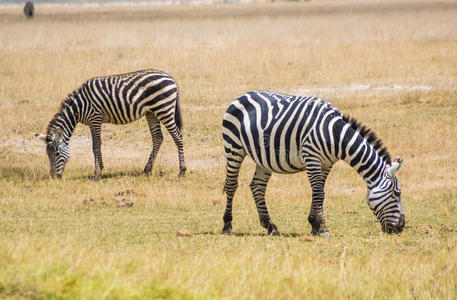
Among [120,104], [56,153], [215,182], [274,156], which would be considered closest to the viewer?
[274,156]

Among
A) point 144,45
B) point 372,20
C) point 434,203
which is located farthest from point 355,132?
point 372,20

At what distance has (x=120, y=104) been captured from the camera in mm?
14820

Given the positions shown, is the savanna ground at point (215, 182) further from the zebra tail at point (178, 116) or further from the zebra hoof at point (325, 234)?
the zebra tail at point (178, 116)

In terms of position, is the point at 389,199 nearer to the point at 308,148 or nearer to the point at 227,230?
the point at 308,148

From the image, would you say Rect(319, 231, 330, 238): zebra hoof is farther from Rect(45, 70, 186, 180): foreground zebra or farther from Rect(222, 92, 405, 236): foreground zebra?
Rect(45, 70, 186, 180): foreground zebra

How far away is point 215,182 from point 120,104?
9.19 ft

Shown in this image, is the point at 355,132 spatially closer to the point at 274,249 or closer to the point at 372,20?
the point at 274,249

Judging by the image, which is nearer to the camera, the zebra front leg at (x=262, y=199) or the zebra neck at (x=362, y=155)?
the zebra neck at (x=362, y=155)

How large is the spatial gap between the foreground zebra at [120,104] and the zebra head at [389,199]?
237 inches

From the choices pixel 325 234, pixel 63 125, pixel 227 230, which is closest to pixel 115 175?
pixel 63 125

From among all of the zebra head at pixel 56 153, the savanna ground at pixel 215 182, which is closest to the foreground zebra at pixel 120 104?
the zebra head at pixel 56 153

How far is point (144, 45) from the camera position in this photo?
91.3ft

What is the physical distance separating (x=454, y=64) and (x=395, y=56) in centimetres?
207

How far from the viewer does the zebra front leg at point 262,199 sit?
32.1 feet
